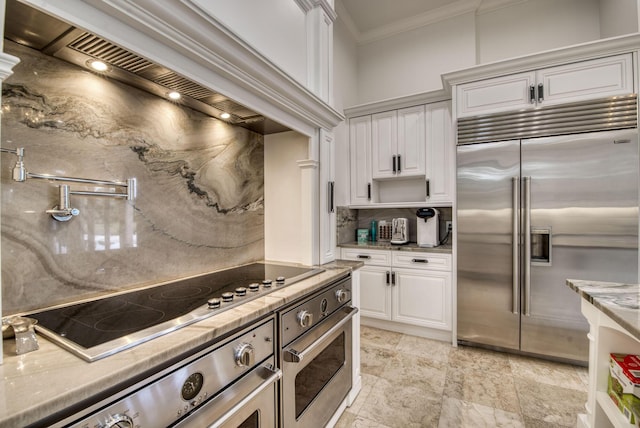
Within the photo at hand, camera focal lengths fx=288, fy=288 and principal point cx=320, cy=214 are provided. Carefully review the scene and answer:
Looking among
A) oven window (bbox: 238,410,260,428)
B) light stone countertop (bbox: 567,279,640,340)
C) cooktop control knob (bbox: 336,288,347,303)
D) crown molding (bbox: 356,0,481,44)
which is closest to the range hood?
cooktop control knob (bbox: 336,288,347,303)

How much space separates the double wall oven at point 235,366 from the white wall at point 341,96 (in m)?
2.00

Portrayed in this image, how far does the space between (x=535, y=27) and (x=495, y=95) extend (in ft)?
4.63

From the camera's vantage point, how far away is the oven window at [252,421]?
3.36 feet

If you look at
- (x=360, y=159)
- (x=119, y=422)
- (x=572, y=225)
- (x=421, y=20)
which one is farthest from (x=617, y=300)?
(x=421, y=20)

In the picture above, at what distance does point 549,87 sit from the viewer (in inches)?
94.8

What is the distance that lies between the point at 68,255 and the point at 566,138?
329cm

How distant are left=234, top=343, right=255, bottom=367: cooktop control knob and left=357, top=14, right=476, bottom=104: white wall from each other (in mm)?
3628

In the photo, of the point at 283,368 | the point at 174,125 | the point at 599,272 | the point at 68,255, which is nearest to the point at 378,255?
the point at 599,272

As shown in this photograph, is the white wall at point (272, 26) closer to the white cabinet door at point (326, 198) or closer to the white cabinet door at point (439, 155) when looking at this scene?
the white cabinet door at point (326, 198)

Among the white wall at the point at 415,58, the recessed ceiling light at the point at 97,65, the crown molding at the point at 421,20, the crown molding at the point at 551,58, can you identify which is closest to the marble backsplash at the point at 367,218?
the crown molding at the point at 551,58

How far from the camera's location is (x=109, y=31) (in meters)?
0.88

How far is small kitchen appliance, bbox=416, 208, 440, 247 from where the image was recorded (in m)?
3.11

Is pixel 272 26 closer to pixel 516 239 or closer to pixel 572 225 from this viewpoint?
pixel 516 239

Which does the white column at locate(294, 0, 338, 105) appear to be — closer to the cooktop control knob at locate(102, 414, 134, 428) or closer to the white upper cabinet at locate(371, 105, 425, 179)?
the white upper cabinet at locate(371, 105, 425, 179)
